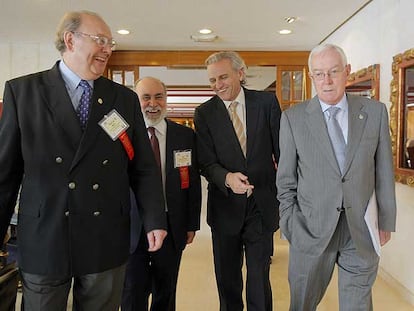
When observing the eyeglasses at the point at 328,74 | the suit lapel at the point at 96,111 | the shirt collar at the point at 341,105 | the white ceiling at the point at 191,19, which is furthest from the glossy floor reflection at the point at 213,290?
the white ceiling at the point at 191,19

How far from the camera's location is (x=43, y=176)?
1.39 m

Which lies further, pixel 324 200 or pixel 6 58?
pixel 6 58

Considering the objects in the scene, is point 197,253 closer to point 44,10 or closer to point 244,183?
point 244,183

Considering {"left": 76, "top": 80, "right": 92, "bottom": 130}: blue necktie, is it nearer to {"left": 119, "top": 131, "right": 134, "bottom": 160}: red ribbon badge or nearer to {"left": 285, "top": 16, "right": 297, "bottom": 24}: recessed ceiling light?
{"left": 119, "top": 131, "right": 134, "bottom": 160}: red ribbon badge

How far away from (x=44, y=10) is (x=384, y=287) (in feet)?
14.2

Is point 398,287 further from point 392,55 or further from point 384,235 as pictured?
point 392,55

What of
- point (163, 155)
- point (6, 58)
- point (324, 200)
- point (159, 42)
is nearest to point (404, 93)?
point (324, 200)

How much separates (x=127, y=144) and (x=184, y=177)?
710 millimetres

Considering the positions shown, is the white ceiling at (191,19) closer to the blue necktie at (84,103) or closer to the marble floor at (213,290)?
the marble floor at (213,290)

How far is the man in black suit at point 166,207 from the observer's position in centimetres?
218

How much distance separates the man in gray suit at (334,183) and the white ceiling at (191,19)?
101 inches

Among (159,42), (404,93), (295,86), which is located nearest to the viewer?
(404,93)

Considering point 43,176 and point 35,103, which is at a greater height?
point 35,103

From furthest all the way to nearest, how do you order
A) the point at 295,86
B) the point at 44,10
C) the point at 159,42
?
the point at 295,86
the point at 159,42
the point at 44,10
